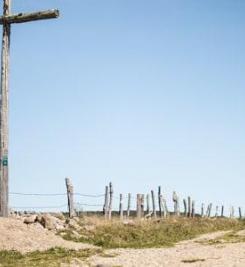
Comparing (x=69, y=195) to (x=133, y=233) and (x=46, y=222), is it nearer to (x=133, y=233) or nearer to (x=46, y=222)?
(x=133, y=233)

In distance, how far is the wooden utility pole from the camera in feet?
69.3

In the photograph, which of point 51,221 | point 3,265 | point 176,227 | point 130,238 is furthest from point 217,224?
point 3,265

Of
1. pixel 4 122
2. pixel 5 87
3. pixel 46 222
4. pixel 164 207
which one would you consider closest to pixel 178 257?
pixel 46 222

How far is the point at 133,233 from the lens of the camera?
25.5 meters

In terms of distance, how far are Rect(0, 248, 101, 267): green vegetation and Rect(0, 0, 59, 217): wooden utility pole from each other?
3437mm

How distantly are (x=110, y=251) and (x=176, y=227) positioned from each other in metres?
11.8

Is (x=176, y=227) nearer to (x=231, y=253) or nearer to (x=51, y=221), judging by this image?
(x=51, y=221)

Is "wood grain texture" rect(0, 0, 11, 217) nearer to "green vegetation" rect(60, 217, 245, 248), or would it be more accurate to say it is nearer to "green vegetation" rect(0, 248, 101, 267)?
"green vegetation" rect(60, 217, 245, 248)

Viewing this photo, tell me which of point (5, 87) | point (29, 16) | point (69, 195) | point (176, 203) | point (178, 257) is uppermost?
point (29, 16)

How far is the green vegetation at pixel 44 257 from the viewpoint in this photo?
15672 millimetres

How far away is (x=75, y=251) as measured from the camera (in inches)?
719

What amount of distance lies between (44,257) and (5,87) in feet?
24.4

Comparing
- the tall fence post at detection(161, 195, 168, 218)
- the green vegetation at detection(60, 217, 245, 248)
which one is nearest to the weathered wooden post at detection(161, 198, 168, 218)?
the tall fence post at detection(161, 195, 168, 218)

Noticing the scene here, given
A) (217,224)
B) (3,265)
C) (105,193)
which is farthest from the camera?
(105,193)
